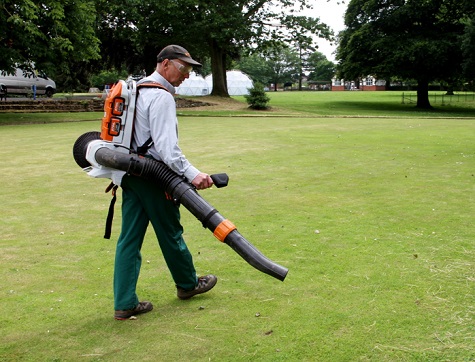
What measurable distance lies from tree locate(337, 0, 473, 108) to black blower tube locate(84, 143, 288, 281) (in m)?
38.9

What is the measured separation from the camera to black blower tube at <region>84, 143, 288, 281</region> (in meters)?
4.04

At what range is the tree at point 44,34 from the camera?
26652 millimetres

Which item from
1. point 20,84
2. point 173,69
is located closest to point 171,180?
point 173,69

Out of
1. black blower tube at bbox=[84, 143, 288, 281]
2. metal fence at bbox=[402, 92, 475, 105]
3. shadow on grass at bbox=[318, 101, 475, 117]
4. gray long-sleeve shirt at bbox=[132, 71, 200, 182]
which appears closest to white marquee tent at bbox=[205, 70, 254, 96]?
metal fence at bbox=[402, 92, 475, 105]

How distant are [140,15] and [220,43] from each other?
6.01 meters

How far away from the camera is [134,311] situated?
5.03 meters

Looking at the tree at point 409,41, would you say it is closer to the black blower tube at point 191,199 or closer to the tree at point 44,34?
the tree at point 44,34

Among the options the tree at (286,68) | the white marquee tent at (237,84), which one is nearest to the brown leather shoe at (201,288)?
the white marquee tent at (237,84)

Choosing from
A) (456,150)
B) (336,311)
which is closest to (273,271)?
(336,311)

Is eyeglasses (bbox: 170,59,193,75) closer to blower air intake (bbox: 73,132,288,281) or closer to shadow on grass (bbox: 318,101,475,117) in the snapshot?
blower air intake (bbox: 73,132,288,281)

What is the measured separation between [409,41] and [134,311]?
4110cm

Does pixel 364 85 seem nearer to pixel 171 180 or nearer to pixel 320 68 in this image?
pixel 320 68

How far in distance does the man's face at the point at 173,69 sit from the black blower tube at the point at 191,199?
772mm

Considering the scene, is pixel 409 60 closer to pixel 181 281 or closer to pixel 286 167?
pixel 286 167
